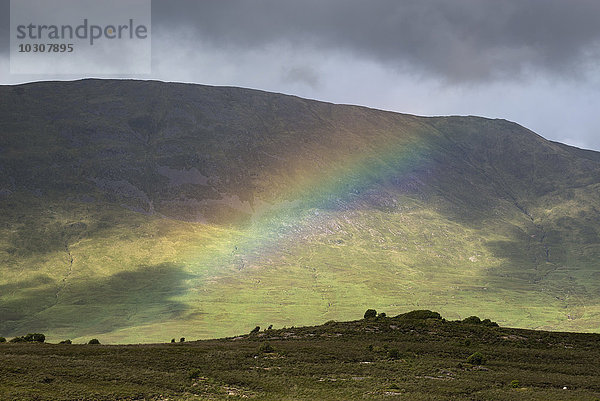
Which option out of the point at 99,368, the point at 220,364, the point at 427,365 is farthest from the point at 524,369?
the point at 99,368

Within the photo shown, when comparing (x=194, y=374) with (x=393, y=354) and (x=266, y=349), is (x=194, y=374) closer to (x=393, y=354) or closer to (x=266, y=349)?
(x=266, y=349)

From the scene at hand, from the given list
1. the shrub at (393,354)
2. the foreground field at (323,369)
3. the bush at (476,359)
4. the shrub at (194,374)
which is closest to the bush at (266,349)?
the foreground field at (323,369)

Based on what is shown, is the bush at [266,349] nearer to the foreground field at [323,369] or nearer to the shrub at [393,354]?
the foreground field at [323,369]

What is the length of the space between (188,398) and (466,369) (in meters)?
32.9

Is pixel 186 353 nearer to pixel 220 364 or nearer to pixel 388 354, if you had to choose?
pixel 220 364

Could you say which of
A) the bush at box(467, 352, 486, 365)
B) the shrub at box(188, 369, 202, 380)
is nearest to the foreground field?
the shrub at box(188, 369, 202, 380)

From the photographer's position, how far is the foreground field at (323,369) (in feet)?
171

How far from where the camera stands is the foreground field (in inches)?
2053

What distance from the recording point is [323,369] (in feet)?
206

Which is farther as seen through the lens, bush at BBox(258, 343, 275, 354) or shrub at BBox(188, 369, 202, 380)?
bush at BBox(258, 343, 275, 354)

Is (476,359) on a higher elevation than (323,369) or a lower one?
lower

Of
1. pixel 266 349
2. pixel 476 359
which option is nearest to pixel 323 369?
pixel 266 349

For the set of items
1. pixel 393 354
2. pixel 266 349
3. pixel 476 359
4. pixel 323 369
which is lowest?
pixel 476 359

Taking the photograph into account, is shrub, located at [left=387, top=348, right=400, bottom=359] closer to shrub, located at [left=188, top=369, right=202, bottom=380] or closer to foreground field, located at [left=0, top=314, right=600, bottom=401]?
foreground field, located at [left=0, top=314, right=600, bottom=401]
